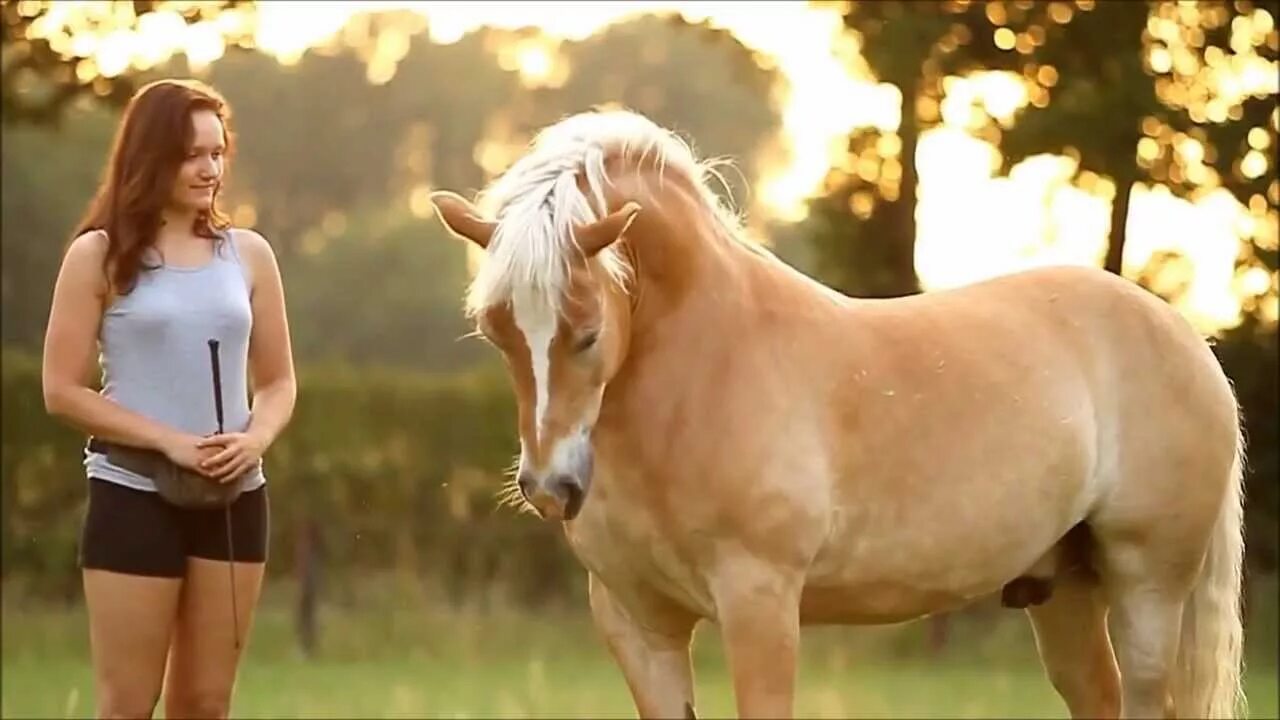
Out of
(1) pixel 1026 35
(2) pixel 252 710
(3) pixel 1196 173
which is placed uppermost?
(1) pixel 1026 35

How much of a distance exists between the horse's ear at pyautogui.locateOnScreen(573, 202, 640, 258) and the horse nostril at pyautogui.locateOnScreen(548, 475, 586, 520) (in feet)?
1.38

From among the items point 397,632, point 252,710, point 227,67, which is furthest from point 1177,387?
point 227,67

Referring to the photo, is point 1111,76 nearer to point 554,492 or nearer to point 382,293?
point 554,492

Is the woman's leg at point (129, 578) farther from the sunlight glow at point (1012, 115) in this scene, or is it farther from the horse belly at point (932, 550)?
the sunlight glow at point (1012, 115)

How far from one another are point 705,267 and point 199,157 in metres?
1.06

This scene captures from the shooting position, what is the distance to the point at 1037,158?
13.6m

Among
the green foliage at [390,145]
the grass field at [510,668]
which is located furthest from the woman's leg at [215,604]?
the green foliage at [390,145]

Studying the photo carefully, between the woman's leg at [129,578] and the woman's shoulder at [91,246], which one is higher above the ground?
the woman's shoulder at [91,246]

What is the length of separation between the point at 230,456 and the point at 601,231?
94 cm

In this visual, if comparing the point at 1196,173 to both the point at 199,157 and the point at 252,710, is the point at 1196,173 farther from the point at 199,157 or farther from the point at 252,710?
the point at 199,157

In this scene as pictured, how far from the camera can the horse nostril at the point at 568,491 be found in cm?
372

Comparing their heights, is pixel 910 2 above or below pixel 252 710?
above

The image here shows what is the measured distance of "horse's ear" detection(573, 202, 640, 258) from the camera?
375cm

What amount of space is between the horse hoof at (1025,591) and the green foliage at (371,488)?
9.58m
